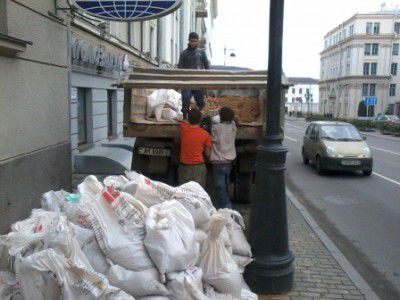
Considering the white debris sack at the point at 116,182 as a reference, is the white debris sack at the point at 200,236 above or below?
below

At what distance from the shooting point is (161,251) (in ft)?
11.0

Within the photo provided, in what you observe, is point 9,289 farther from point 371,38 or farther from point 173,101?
point 371,38

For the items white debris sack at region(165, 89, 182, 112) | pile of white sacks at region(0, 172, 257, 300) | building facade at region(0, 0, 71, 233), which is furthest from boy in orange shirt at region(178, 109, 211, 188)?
pile of white sacks at region(0, 172, 257, 300)

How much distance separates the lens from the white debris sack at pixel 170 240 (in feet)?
11.0

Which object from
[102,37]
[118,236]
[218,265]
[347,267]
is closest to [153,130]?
[347,267]

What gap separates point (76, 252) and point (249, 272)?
6.47 ft

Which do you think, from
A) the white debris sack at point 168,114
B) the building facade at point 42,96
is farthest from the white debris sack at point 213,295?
the white debris sack at point 168,114

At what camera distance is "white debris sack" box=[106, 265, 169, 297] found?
3.29 meters

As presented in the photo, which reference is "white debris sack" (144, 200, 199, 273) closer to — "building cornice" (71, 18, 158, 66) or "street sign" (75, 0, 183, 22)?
"street sign" (75, 0, 183, 22)

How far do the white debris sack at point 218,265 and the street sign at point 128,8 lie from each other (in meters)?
3.83

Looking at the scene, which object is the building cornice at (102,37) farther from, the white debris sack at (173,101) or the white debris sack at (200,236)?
the white debris sack at (200,236)

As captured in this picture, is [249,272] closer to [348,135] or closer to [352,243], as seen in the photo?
[352,243]

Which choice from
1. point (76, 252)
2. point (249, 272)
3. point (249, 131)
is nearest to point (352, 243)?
point (249, 131)

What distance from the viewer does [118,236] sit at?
137 inches
